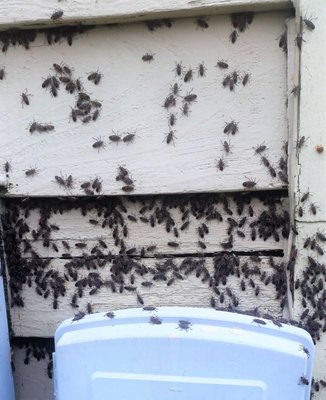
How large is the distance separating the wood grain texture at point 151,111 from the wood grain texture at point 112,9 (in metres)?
0.10

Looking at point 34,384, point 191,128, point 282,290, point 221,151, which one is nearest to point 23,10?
point 191,128

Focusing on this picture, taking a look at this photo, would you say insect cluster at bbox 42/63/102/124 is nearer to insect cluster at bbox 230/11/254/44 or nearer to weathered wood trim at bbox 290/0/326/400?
insect cluster at bbox 230/11/254/44

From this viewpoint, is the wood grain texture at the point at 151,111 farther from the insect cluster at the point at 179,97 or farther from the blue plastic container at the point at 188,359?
the blue plastic container at the point at 188,359

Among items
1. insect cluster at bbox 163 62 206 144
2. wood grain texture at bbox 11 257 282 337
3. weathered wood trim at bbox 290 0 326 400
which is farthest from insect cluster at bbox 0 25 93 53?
wood grain texture at bbox 11 257 282 337

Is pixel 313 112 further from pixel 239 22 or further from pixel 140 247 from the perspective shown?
pixel 140 247

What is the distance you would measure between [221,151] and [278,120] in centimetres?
35

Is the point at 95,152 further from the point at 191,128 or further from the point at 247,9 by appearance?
the point at 247,9

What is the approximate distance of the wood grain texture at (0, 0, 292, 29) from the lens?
8.10ft

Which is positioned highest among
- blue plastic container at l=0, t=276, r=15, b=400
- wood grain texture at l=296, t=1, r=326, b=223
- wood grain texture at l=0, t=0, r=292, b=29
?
wood grain texture at l=0, t=0, r=292, b=29

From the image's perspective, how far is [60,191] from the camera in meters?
2.85

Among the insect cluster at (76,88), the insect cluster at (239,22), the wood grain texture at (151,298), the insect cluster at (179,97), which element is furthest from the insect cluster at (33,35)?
the wood grain texture at (151,298)

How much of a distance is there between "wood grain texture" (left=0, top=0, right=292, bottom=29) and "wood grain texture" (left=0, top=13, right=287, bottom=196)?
0.33ft

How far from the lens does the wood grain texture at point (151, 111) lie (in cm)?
264

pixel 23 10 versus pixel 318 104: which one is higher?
pixel 23 10
